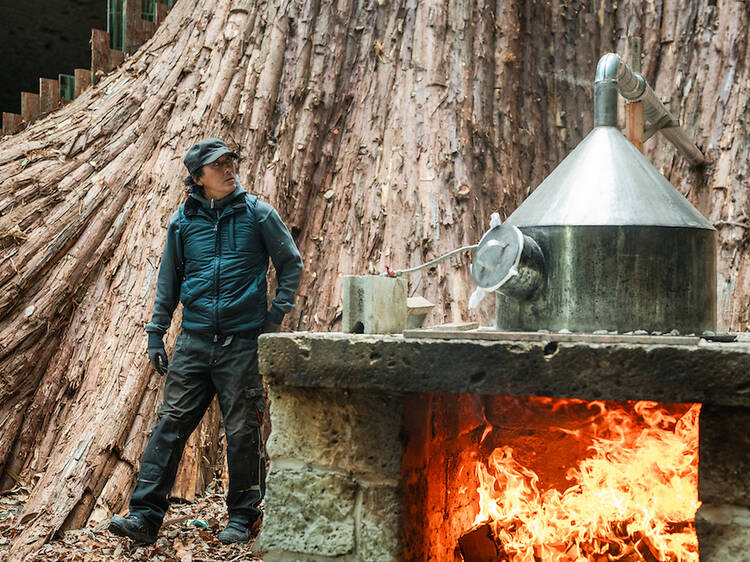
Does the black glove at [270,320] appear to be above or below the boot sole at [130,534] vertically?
above

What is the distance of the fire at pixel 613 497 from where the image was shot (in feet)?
7.62

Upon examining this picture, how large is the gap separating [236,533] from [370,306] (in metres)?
1.50

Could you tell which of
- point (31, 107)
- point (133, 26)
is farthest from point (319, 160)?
point (31, 107)

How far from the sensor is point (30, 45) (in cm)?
958

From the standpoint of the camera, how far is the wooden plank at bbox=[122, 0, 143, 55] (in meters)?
5.64

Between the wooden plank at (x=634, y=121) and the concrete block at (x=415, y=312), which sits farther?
the wooden plank at (x=634, y=121)

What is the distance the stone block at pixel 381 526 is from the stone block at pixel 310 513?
0.04 m

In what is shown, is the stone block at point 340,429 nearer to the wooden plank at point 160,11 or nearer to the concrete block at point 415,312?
the concrete block at point 415,312

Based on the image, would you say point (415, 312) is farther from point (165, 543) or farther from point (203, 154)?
point (165, 543)

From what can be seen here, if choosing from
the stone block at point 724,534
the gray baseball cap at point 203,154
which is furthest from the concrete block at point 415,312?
the gray baseball cap at point 203,154

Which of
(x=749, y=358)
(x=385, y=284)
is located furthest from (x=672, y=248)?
(x=385, y=284)

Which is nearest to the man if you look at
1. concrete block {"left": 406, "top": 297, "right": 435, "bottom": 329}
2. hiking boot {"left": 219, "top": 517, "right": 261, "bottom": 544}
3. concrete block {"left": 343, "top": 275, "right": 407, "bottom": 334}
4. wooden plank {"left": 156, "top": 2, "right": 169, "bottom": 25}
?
hiking boot {"left": 219, "top": 517, "right": 261, "bottom": 544}

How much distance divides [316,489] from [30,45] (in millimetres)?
9101

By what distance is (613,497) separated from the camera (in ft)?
7.91
